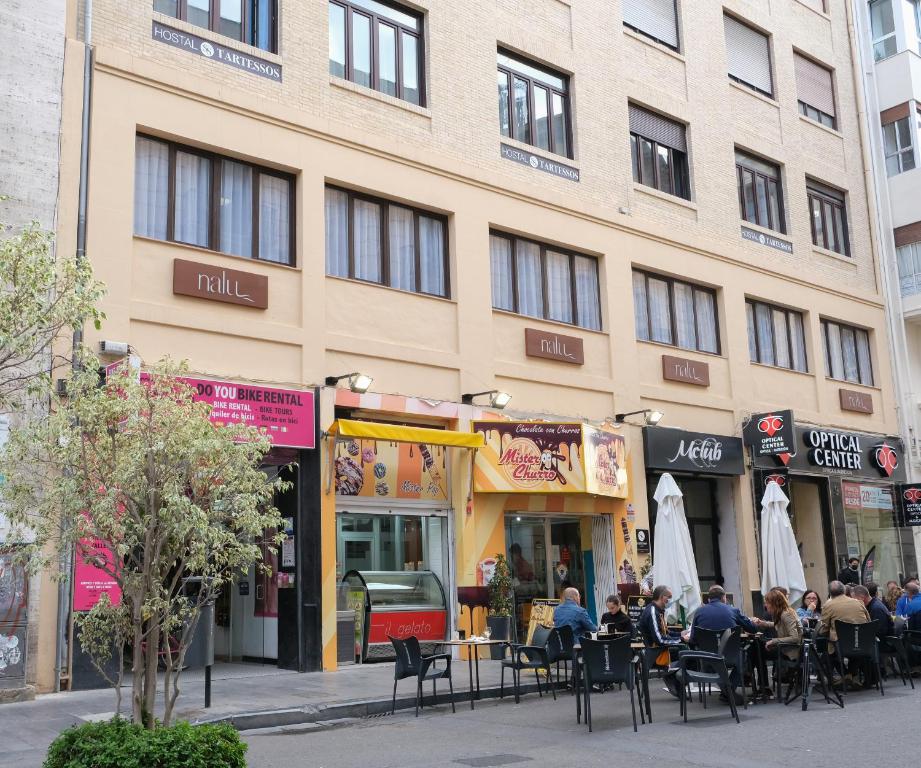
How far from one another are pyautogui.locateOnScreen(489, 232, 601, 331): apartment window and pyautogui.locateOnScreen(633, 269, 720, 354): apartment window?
1.35m

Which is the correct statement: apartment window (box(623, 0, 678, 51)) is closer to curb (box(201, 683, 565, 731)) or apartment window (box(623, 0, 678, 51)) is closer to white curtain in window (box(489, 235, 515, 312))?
white curtain in window (box(489, 235, 515, 312))

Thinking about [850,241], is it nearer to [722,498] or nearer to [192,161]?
[722,498]

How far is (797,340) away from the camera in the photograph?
2448 cm

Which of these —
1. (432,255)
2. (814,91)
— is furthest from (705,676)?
(814,91)

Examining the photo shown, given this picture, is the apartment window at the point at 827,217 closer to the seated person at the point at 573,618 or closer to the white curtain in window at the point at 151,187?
the seated person at the point at 573,618

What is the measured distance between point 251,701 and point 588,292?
11106 millimetres

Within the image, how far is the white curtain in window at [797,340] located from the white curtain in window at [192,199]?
15062 millimetres

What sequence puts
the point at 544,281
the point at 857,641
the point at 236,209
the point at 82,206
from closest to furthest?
the point at 857,641 < the point at 82,206 < the point at 236,209 < the point at 544,281

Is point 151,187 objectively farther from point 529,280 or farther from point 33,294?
point 529,280

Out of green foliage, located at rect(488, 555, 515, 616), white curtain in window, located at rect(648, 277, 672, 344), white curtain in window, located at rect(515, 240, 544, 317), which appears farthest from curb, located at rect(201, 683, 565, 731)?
white curtain in window, located at rect(648, 277, 672, 344)

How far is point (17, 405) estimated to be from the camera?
8836 millimetres

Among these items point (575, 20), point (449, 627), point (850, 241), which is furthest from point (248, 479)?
point (850, 241)

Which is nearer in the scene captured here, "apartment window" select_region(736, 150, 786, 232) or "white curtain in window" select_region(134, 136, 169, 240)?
"white curtain in window" select_region(134, 136, 169, 240)

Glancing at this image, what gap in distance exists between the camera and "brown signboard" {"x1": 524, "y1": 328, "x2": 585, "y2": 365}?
18312mm
